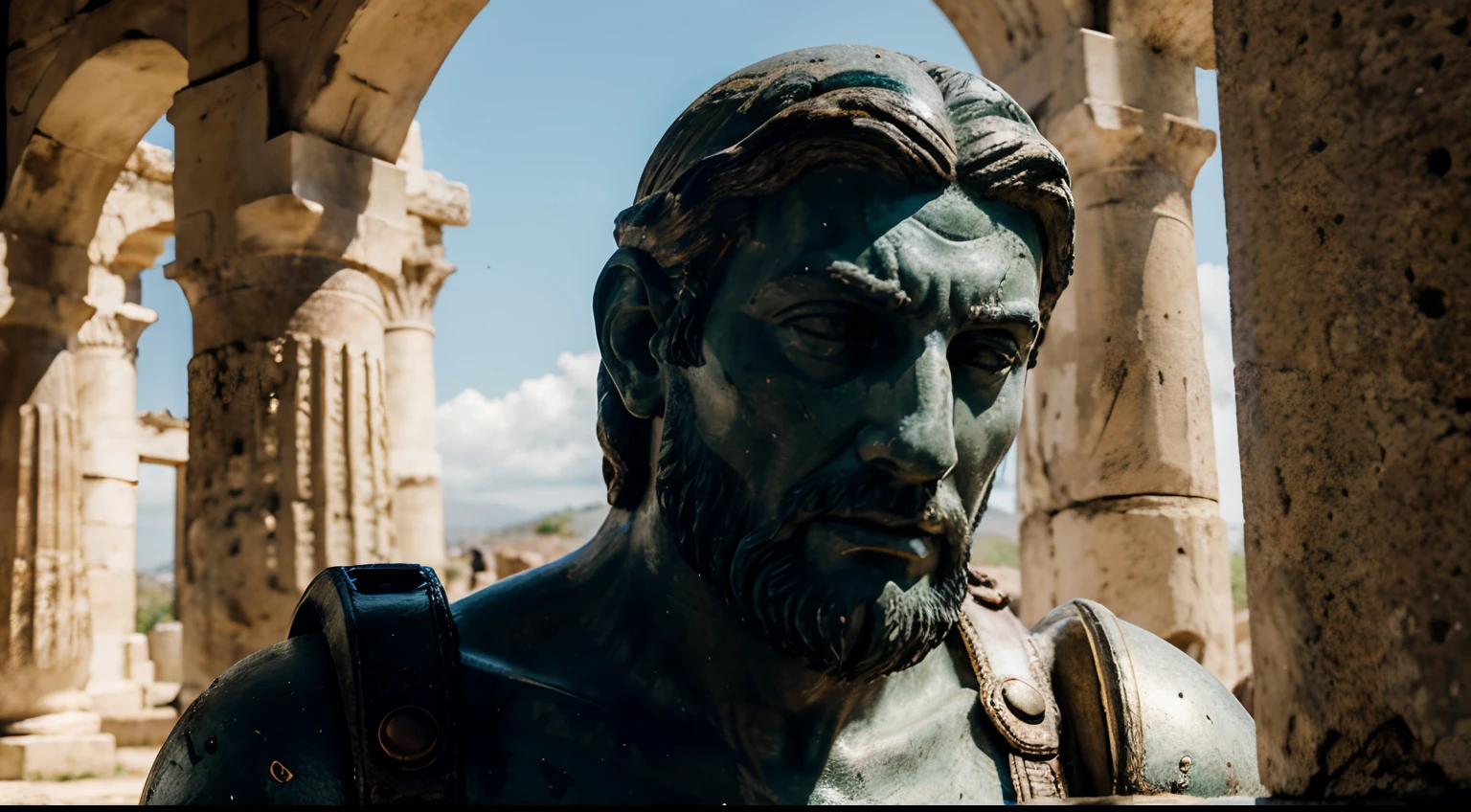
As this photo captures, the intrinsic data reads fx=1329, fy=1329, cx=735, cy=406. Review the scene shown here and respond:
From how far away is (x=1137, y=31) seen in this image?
213 inches

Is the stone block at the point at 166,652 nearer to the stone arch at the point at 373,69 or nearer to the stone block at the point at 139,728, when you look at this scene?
the stone block at the point at 139,728

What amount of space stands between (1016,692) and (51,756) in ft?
28.5

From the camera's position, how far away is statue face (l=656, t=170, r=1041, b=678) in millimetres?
1606

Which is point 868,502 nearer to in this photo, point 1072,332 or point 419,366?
point 1072,332

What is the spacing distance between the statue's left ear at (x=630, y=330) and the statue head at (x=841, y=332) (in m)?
0.02

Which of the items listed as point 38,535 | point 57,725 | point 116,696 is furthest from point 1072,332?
point 116,696

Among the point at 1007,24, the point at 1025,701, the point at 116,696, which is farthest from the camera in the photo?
the point at 116,696

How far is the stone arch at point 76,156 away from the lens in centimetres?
809

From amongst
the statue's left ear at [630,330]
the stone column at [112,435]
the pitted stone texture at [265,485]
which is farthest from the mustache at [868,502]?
the stone column at [112,435]

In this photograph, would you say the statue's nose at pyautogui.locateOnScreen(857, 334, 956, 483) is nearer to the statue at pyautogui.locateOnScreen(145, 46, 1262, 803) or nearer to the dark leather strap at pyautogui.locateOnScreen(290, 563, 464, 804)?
the statue at pyautogui.locateOnScreen(145, 46, 1262, 803)

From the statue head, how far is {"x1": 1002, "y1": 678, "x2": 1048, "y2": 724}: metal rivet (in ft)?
0.96

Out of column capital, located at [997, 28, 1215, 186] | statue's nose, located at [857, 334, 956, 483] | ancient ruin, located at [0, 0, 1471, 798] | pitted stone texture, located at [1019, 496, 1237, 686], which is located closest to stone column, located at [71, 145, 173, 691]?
ancient ruin, located at [0, 0, 1471, 798]

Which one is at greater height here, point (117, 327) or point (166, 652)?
point (117, 327)

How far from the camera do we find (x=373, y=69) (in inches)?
249
